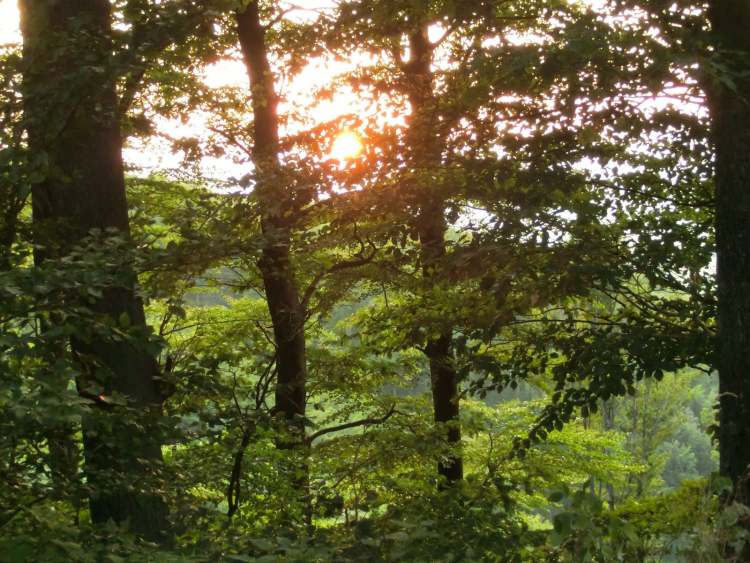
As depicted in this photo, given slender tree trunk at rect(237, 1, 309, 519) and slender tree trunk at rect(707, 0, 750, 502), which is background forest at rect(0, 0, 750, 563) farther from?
slender tree trunk at rect(237, 1, 309, 519)

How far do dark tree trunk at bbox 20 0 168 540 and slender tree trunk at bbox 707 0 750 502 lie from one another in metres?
4.08

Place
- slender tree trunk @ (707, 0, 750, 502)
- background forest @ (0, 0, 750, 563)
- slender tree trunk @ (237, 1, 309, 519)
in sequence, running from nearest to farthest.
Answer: background forest @ (0, 0, 750, 563) → slender tree trunk @ (707, 0, 750, 502) → slender tree trunk @ (237, 1, 309, 519)

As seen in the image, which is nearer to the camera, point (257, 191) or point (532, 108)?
point (532, 108)

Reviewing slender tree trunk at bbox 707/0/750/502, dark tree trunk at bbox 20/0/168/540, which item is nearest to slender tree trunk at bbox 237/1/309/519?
dark tree trunk at bbox 20/0/168/540

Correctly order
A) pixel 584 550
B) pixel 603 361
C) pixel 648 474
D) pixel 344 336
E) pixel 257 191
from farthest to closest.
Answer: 1. pixel 648 474
2. pixel 344 336
3. pixel 257 191
4. pixel 603 361
5. pixel 584 550

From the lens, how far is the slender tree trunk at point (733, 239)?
215 inches

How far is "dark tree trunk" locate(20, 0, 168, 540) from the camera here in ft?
13.8

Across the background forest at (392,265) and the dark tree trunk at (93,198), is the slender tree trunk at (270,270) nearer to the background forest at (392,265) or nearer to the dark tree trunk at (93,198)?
the background forest at (392,265)

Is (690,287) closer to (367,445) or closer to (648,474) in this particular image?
(367,445)

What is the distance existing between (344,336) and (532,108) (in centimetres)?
624

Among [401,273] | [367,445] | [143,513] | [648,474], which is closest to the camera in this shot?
[143,513]

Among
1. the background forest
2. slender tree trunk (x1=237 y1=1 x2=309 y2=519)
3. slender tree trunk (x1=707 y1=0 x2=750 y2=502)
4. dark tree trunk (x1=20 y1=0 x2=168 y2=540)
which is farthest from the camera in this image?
slender tree trunk (x1=237 y1=1 x2=309 y2=519)

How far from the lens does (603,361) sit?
6.29 m

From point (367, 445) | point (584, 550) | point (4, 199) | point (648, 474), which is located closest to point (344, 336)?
point (367, 445)
